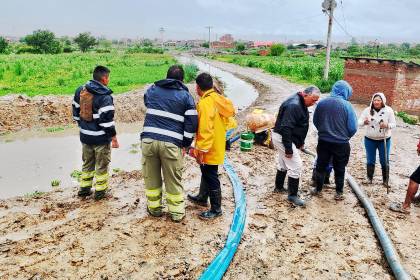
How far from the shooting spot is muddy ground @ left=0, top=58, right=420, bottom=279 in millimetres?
4246

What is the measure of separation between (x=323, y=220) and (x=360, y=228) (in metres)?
0.51

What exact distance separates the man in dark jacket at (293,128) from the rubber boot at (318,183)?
604 mm

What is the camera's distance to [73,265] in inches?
167

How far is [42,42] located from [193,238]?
2888 inches

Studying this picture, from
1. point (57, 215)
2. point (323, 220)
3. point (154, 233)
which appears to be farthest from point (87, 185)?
point (323, 220)

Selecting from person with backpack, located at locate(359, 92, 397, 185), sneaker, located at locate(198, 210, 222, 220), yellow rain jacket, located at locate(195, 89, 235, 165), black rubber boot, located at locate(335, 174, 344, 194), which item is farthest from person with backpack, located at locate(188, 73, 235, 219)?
person with backpack, located at locate(359, 92, 397, 185)

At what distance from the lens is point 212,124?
482 centimetres

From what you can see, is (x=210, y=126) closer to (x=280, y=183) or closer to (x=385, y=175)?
(x=280, y=183)

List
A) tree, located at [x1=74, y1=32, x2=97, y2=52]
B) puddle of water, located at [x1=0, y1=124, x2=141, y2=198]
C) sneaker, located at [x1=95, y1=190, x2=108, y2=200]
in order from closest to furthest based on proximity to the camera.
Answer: sneaker, located at [x1=95, y1=190, x2=108, y2=200] < puddle of water, located at [x1=0, y1=124, x2=141, y2=198] < tree, located at [x1=74, y1=32, x2=97, y2=52]

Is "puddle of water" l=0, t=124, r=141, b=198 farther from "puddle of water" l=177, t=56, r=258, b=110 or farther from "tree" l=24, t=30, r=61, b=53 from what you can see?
"tree" l=24, t=30, r=61, b=53

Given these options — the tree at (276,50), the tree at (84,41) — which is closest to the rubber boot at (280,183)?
the tree at (276,50)

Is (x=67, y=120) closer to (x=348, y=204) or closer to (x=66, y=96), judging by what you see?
(x=66, y=96)

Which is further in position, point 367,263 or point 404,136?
point 404,136

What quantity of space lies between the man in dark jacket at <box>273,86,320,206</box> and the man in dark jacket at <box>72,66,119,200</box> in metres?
2.50
